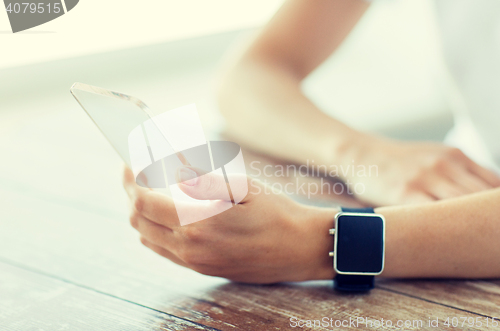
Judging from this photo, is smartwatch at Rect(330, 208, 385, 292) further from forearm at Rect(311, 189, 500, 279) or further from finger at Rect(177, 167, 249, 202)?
finger at Rect(177, 167, 249, 202)

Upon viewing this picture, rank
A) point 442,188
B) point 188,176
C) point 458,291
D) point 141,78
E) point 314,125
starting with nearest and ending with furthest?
1. point 188,176
2. point 458,291
3. point 442,188
4. point 314,125
5. point 141,78

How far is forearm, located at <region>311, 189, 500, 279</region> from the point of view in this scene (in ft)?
1.60

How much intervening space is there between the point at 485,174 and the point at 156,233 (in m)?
0.49

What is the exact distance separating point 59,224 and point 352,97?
2.90 ft

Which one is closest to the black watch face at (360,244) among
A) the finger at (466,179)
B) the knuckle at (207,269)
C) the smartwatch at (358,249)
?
the smartwatch at (358,249)

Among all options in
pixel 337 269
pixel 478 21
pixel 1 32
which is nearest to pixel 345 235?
pixel 337 269

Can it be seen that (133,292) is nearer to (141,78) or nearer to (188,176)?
(188,176)

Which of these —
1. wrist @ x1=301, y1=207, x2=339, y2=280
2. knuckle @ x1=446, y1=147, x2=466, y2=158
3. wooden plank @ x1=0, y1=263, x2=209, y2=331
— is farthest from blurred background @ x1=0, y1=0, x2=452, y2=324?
knuckle @ x1=446, y1=147, x2=466, y2=158

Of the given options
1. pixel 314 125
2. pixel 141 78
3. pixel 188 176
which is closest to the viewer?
pixel 188 176

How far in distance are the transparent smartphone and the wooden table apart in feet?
0.53

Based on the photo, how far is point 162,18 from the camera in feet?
7.60

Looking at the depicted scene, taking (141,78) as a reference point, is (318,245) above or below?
below

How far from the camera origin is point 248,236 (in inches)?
17.5

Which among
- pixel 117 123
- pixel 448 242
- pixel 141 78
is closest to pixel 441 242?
pixel 448 242
